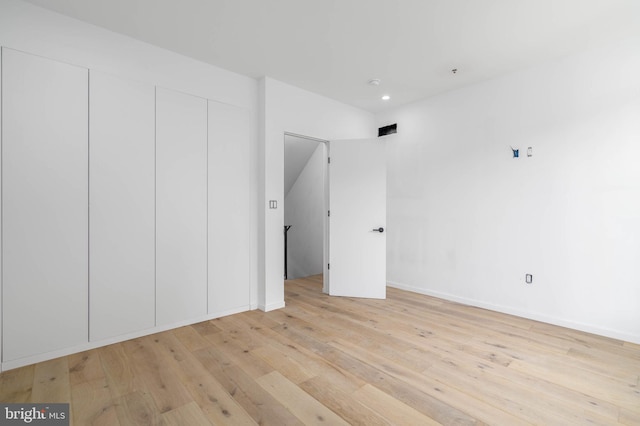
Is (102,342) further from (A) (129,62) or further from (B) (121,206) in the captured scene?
(A) (129,62)

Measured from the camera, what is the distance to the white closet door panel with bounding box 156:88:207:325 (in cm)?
294

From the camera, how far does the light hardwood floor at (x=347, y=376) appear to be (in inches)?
69.4

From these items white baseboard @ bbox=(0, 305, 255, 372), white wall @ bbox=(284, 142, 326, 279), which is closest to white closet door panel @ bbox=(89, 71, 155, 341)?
white baseboard @ bbox=(0, 305, 255, 372)

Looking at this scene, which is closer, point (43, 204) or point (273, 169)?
point (43, 204)

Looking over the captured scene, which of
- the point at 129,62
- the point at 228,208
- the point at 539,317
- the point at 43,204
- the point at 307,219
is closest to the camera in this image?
the point at 43,204

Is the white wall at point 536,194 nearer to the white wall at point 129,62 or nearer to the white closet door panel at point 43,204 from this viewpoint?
the white wall at point 129,62

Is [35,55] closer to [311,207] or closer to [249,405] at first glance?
[249,405]

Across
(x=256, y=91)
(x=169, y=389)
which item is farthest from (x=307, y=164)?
(x=169, y=389)

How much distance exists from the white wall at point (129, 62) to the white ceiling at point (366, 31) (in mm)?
98

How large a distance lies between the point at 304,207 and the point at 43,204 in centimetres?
434

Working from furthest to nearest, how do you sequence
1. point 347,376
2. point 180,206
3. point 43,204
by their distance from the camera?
point 180,206
point 43,204
point 347,376

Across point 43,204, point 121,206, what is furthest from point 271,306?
point 43,204

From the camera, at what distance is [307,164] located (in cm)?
612

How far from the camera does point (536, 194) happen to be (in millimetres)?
3311
